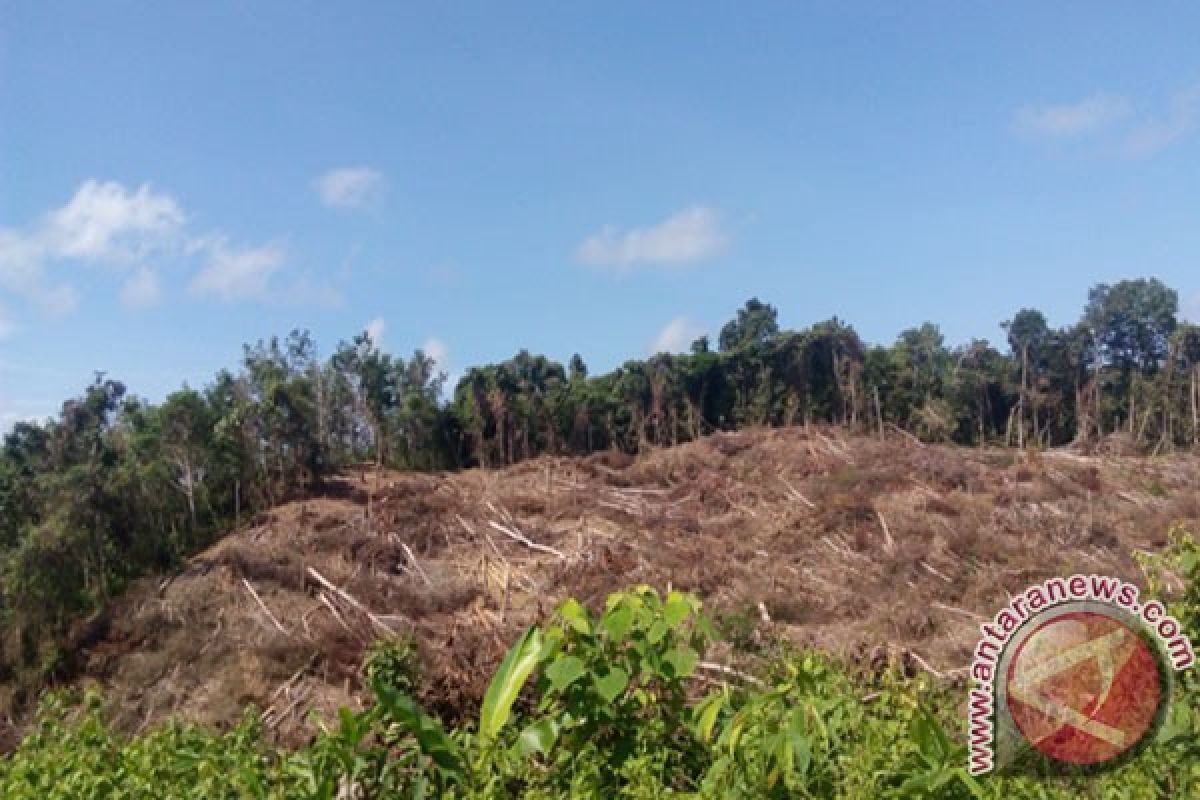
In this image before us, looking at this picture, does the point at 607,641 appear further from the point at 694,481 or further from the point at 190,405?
→ the point at 694,481

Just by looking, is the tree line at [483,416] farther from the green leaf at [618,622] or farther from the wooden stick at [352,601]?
the green leaf at [618,622]

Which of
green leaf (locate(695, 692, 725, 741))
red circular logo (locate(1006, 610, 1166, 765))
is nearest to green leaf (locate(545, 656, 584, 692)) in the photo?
green leaf (locate(695, 692, 725, 741))

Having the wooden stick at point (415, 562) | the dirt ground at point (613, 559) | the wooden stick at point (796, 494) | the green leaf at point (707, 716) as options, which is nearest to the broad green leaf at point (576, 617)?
the green leaf at point (707, 716)

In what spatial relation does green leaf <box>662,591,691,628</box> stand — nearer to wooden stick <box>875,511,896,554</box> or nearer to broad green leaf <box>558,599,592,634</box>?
broad green leaf <box>558,599,592,634</box>

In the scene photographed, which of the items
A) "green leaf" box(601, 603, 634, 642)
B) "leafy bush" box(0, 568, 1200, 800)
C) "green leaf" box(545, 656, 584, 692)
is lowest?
"leafy bush" box(0, 568, 1200, 800)

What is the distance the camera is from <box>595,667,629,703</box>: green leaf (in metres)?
1.87

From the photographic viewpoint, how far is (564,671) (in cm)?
187

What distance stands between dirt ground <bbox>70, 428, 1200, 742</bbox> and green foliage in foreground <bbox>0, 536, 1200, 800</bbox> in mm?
2109

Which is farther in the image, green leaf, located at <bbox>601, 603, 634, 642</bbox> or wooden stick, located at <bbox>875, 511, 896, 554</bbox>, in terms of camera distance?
wooden stick, located at <bbox>875, 511, 896, 554</bbox>

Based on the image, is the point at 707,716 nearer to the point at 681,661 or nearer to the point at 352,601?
the point at 681,661

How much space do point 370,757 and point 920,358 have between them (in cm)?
1859

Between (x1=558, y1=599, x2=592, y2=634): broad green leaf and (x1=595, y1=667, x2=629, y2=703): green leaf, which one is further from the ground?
(x1=558, y1=599, x2=592, y2=634): broad green leaf

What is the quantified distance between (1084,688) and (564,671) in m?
1.03

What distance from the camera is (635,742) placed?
78.3 inches
